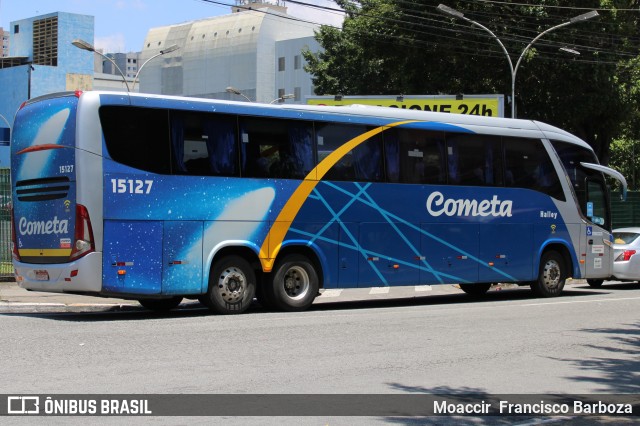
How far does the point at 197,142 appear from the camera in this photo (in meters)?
14.7

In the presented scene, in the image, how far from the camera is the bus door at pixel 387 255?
1673 centimetres

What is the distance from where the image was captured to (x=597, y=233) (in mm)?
21219

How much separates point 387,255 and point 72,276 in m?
6.17

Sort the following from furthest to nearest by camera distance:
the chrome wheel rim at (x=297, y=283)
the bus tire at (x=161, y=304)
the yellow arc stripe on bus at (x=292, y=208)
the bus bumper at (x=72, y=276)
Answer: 1. the bus tire at (x=161, y=304)
2. the chrome wheel rim at (x=297, y=283)
3. the yellow arc stripe on bus at (x=292, y=208)
4. the bus bumper at (x=72, y=276)

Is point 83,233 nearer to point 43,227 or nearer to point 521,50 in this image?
point 43,227

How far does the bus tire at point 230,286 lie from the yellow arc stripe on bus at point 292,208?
1.22ft

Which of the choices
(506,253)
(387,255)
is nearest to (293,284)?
(387,255)

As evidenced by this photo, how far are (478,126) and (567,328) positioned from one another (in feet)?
20.1

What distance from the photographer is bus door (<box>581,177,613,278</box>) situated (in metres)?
21.0

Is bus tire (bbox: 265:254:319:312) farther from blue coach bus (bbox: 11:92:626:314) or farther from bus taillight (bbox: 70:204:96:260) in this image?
bus taillight (bbox: 70:204:96:260)

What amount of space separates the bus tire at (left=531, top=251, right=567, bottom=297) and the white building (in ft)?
220

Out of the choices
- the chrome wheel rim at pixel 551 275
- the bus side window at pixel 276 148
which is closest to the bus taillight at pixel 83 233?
the bus side window at pixel 276 148

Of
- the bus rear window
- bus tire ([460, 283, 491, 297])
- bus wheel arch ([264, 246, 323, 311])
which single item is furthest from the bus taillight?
bus tire ([460, 283, 491, 297])

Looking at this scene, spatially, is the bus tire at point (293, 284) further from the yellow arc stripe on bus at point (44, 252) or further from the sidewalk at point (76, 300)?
the yellow arc stripe on bus at point (44, 252)
